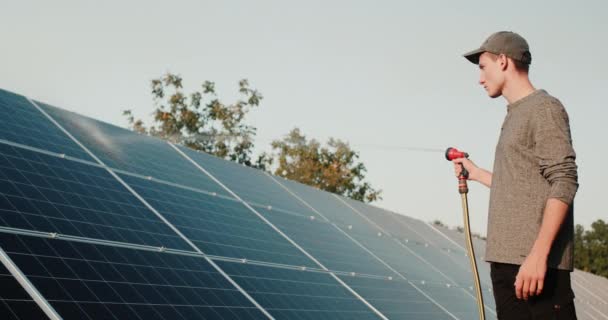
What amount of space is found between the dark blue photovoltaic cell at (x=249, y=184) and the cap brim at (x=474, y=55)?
8781 mm

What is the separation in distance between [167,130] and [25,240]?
50.1m

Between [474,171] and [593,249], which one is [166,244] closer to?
[474,171]

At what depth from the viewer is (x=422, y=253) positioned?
18141mm

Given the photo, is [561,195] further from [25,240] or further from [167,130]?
[167,130]

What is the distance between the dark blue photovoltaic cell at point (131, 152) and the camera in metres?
11.5

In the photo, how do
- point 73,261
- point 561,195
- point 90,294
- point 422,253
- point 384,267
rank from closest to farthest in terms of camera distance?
point 561,195, point 90,294, point 73,261, point 384,267, point 422,253

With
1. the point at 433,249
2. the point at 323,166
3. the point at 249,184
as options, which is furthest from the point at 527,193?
the point at 323,166

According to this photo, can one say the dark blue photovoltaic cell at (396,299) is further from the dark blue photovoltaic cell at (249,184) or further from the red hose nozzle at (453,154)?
the red hose nozzle at (453,154)

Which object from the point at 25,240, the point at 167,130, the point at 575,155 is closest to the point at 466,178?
the point at 575,155

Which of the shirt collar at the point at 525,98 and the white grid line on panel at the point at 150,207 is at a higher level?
the shirt collar at the point at 525,98

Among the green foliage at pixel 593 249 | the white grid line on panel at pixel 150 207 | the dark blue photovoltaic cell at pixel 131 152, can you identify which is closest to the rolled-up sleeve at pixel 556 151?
the white grid line on panel at pixel 150 207

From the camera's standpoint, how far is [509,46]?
15.9 feet

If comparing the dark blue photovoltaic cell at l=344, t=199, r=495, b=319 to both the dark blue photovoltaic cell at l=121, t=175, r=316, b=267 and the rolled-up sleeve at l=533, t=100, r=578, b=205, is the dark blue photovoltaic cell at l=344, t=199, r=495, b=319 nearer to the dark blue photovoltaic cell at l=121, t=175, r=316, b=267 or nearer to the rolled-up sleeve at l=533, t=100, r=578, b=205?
the dark blue photovoltaic cell at l=121, t=175, r=316, b=267

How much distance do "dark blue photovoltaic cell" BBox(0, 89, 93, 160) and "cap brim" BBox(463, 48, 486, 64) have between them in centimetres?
644
